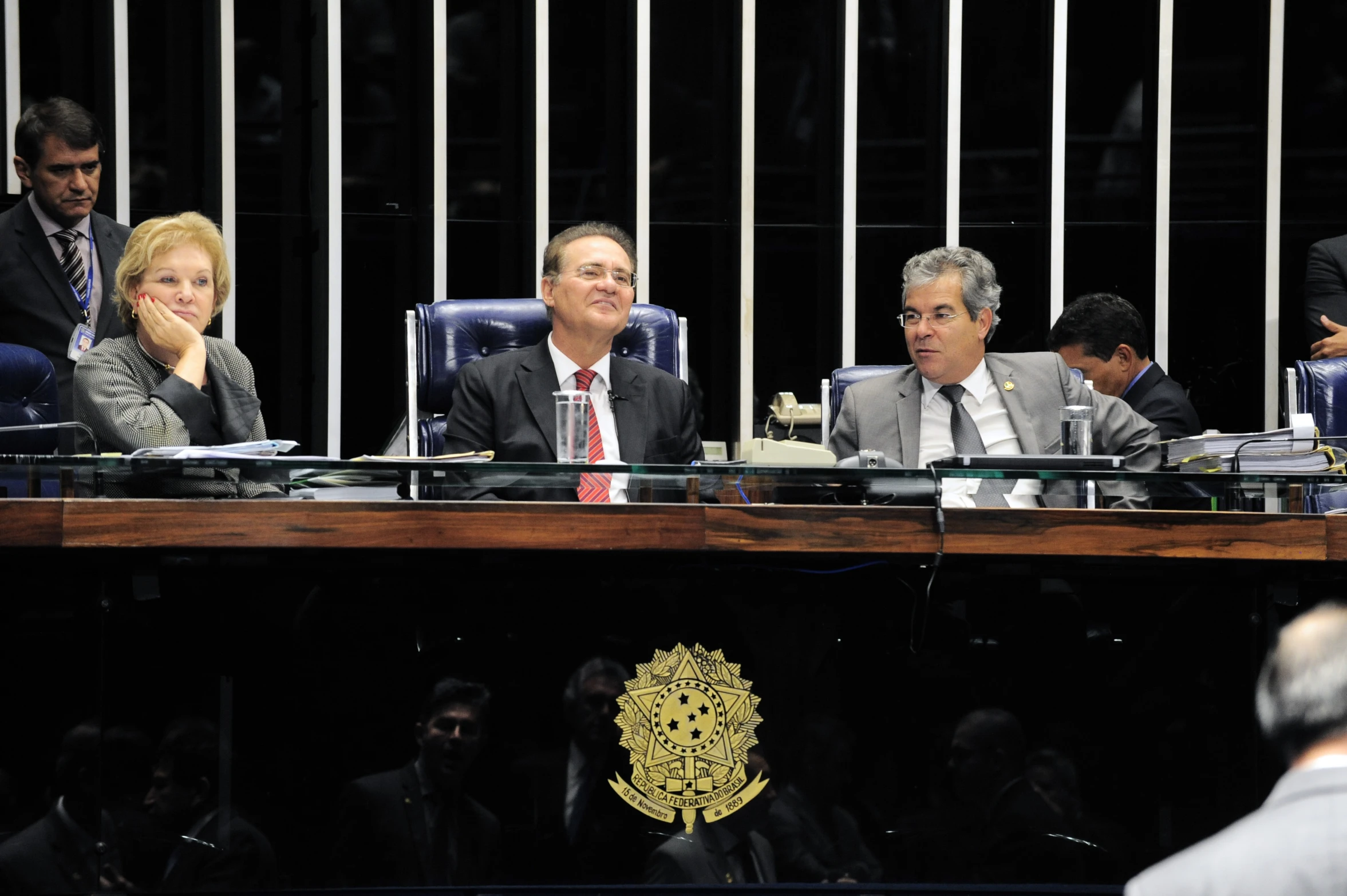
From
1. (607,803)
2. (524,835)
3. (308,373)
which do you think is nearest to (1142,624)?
(607,803)

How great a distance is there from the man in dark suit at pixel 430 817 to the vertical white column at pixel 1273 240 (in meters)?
4.47

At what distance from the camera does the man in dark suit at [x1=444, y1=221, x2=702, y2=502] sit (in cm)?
286

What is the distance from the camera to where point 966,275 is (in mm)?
3025

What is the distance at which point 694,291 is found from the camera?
550 centimetres

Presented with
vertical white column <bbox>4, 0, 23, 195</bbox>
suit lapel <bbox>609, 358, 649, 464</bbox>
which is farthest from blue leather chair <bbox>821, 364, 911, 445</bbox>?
vertical white column <bbox>4, 0, 23, 195</bbox>

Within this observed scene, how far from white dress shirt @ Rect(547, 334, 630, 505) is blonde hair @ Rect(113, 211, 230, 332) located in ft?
2.34

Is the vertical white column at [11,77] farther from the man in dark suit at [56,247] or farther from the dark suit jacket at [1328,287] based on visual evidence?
the dark suit jacket at [1328,287]

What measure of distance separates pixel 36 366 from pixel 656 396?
1.32m

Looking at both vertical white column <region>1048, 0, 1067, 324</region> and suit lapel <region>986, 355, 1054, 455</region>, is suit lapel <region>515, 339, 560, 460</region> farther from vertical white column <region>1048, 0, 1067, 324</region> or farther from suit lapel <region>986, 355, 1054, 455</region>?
vertical white column <region>1048, 0, 1067, 324</region>

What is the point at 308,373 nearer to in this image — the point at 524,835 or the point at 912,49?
the point at 912,49

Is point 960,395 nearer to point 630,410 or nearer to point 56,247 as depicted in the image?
point 630,410

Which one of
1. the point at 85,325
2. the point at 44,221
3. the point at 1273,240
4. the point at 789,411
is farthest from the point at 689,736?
the point at 1273,240

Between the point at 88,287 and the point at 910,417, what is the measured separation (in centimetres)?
215

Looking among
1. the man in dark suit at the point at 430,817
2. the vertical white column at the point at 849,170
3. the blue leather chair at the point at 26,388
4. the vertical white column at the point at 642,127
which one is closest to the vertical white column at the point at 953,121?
the vertical white column at the point at 849,170
